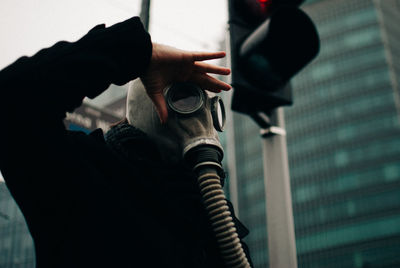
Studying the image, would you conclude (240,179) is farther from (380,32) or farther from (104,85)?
(104,85)

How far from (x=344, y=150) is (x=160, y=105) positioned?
216 ft

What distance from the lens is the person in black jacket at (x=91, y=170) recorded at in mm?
1461

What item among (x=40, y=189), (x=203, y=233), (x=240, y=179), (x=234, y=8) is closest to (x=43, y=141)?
(x=40, y=189)

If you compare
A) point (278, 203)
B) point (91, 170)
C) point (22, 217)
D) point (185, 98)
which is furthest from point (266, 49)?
point (22, 217)

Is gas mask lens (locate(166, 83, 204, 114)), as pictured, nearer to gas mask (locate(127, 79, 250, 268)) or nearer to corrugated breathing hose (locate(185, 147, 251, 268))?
gas mask (locate(127, 79, 250, 268))

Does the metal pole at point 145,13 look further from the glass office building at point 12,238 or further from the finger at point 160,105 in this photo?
the finger at point 160,105

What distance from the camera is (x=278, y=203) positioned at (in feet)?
10.5

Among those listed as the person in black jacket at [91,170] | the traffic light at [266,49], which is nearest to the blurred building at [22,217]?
the traffic light at [266,49]

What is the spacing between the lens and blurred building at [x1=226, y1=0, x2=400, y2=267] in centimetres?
6041

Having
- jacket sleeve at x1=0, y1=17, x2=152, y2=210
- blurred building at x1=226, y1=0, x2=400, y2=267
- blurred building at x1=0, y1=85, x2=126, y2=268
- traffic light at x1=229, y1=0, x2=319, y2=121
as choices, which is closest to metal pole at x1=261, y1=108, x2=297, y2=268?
traffic light at x1=229, y1=0, x2=319, y2=121

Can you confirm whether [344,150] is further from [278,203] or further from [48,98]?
[48,98]

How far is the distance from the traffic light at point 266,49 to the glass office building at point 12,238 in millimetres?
1768

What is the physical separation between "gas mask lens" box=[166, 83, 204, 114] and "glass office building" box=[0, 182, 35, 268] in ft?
6.70

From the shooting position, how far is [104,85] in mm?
1595
